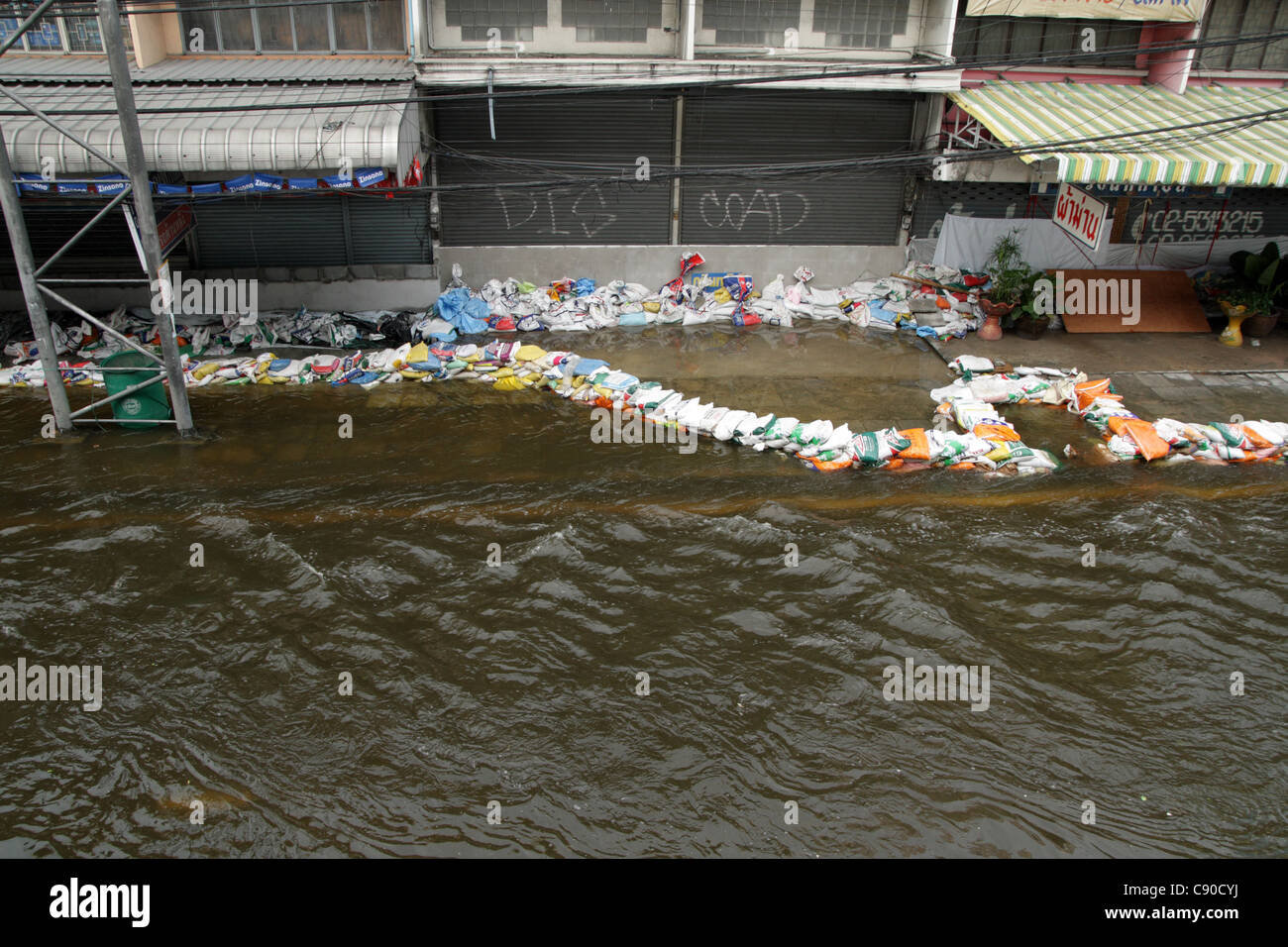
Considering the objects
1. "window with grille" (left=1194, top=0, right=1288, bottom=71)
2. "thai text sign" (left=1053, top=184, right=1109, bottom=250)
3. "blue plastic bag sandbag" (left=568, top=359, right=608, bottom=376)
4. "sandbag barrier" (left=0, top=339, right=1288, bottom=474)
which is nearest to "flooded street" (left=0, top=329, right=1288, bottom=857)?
"sandbag barrier" (left=0, top=339, right=1288, bottom=474)

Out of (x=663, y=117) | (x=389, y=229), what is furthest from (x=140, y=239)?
(x=663, y=117)

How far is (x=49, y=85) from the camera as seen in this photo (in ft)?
44.6

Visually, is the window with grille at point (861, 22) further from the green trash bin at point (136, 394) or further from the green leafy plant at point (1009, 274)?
the green trash bin at point (136, 394)

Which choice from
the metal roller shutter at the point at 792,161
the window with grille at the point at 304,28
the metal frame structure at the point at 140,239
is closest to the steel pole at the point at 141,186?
the metal frame structure at the point at 140,239

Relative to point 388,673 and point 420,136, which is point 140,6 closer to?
point 420,136

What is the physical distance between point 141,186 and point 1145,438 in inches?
506

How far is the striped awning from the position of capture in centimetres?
1275

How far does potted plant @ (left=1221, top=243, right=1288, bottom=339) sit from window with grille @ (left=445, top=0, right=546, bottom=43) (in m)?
12.6

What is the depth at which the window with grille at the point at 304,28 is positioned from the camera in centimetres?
1470

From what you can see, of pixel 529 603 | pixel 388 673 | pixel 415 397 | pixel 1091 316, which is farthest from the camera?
pixel 1091 316

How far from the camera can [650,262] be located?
16250 millimetres

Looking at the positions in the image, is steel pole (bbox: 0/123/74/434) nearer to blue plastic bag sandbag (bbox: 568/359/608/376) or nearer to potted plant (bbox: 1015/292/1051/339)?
blue plastic bag sandbag (bbox: 568/359/608/376)
